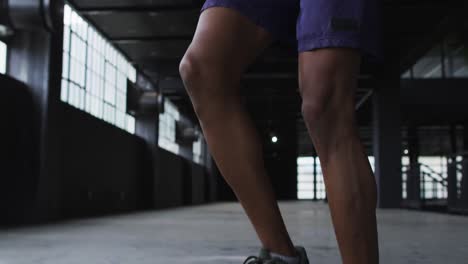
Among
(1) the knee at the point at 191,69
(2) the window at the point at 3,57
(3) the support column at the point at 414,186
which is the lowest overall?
(3) the support column at the point at 414,186

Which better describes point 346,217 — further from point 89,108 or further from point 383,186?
point 383,186

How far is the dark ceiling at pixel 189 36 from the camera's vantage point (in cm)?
859

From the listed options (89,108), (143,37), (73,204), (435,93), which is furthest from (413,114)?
(73,204)

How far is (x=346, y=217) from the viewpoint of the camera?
1082 millimetres

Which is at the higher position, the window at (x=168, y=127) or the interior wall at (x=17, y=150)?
the window at (x=168, y=127)

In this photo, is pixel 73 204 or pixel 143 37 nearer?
pixel 73 204

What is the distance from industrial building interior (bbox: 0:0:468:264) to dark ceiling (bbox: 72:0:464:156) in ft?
0.12

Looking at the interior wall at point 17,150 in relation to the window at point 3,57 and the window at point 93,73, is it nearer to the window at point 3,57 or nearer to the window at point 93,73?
the window at point 3,57

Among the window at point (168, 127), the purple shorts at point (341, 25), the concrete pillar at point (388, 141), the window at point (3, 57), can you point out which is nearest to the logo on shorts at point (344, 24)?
the purple shorts at point (341, 25)

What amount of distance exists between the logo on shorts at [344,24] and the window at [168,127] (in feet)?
45.3

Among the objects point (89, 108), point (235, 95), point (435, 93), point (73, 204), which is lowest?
point (73, 204)

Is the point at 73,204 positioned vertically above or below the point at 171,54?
below

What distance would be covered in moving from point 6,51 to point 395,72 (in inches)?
363

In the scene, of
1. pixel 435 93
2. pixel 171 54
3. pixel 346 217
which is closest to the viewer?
pixel 346 217
